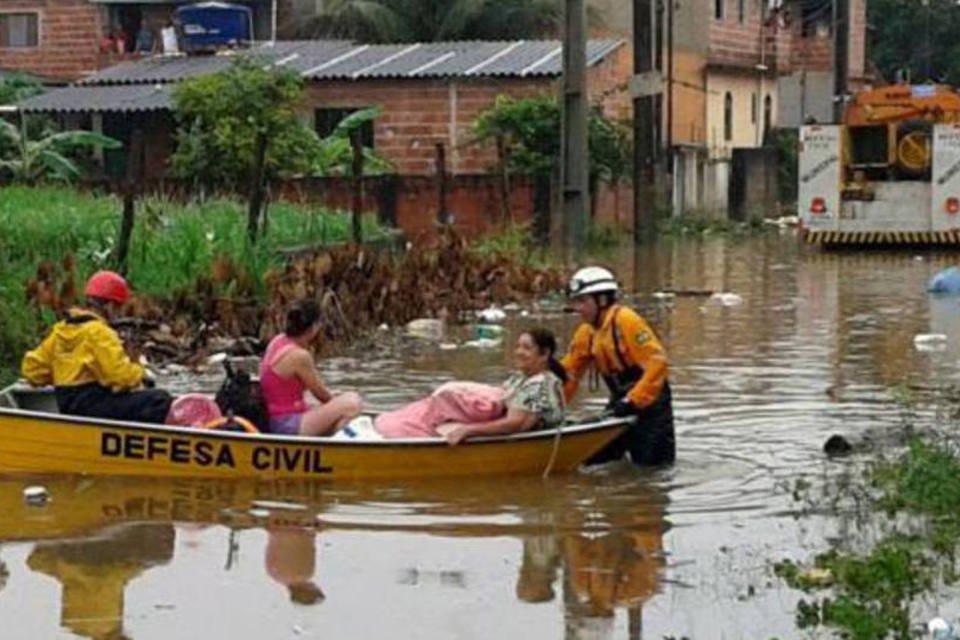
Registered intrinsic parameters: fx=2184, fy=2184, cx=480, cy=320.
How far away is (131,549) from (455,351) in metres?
9.64

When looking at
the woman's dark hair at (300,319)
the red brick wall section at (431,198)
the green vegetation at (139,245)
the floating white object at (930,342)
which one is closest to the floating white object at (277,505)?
the woman's dark hair at (300,319)

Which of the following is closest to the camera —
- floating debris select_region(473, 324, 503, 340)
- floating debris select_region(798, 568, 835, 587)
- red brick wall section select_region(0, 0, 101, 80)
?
floating debris select_region(798, 568, 835, 587)

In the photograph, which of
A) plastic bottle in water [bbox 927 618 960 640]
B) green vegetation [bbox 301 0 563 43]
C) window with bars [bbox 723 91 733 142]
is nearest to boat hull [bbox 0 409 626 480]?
plastic bottle in water [bbox 927 618 960 640]

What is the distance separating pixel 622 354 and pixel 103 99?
32.1 meters

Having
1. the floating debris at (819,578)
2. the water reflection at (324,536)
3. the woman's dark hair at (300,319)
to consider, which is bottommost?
the water reflection at (324,536)

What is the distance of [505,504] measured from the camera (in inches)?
467

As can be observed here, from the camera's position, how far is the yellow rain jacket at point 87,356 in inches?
482

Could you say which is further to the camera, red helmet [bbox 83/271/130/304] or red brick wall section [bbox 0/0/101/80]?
red brick wall section [bbox 0/0/101/80]

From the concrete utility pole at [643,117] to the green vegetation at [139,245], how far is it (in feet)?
29.8

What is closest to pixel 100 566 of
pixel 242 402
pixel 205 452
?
pixel 205 452

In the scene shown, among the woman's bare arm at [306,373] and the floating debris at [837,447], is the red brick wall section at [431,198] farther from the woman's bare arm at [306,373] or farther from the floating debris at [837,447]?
the woman's bare arm at [306,373]

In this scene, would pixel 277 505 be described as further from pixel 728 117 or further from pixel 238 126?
pixel 728 117

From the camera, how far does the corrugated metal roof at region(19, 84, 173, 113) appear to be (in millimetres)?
42438

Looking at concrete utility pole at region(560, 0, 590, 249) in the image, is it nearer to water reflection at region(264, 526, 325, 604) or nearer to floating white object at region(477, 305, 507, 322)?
floating white object at region(477, 305, 507, 322)
